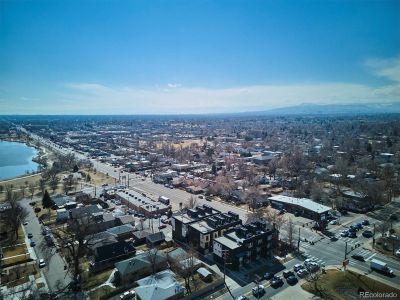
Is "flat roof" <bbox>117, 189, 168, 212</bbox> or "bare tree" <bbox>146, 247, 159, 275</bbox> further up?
"bare tree" <bbox>146, 247, 159, 275</bbox>

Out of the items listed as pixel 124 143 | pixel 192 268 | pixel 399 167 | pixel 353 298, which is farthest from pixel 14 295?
pixel 124 143

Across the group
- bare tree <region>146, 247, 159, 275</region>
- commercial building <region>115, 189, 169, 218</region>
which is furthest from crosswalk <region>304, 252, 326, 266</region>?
commercial building <region>115, 189, 169, 218</region>

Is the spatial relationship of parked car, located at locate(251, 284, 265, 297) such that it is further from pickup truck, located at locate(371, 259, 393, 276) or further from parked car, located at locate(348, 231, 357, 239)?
parked car, located at locate(348, 231, 357, 239)

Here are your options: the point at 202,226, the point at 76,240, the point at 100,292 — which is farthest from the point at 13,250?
the point at 202,226

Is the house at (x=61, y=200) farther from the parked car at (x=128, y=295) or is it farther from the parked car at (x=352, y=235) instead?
the parked car at (x=352, y=235)

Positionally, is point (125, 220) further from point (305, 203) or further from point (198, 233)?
point (305, 203)

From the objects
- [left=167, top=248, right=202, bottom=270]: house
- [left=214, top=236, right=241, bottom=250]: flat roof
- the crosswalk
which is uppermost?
[left=214, top=236, right=241, bottom=250]: flat roof

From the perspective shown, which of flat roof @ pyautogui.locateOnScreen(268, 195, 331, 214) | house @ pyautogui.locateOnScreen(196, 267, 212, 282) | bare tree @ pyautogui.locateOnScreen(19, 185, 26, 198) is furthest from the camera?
bare tree @ pyautogui.locateOnScreen(19, 185, 26, 198)

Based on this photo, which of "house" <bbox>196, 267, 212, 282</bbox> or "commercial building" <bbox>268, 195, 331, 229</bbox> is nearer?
"house" <bbox>196, 267, 212, 282</bbox>
